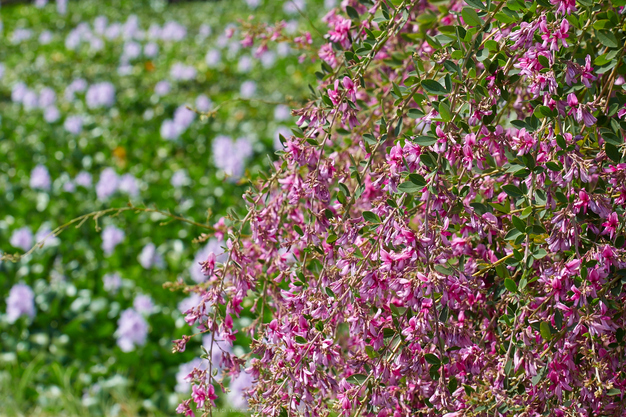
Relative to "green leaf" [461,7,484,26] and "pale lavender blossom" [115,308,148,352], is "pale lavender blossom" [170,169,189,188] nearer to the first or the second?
"pale lavender blossom" [115,308,148,352]

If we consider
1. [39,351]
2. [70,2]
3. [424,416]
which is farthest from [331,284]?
[70,2]

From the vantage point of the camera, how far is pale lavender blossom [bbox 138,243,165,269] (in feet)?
14.5

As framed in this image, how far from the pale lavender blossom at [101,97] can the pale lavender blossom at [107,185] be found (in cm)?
218

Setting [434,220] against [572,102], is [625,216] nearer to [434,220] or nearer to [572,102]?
[572,102]

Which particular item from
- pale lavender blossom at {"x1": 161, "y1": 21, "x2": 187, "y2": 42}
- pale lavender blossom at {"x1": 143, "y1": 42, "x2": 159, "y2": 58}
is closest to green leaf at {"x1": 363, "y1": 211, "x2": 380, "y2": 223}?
pale lavender blossom at {"x1": 143, "y1": 42, "x2": 159, "y2": 58}

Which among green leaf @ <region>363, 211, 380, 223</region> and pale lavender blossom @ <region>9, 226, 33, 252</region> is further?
pale lavender blossom @ <region>9, 226, 33, 252</region>

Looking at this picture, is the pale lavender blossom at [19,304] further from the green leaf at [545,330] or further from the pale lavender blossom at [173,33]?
the pale lavender blossom at [173,33]

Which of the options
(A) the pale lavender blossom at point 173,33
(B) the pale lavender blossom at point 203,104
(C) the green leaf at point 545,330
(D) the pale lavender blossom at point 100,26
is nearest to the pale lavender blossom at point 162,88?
(B) the pale lavender blossom at point 203,104

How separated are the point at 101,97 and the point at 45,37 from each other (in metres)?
4.15

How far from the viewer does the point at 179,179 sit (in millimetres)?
5254

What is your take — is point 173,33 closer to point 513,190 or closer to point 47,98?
point 47,98

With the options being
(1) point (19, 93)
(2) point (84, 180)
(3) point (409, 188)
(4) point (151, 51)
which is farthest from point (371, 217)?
(4) point (151, 51)

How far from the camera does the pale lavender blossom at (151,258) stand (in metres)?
4.41

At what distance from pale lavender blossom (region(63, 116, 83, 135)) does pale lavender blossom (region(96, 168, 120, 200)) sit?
1.38 m
